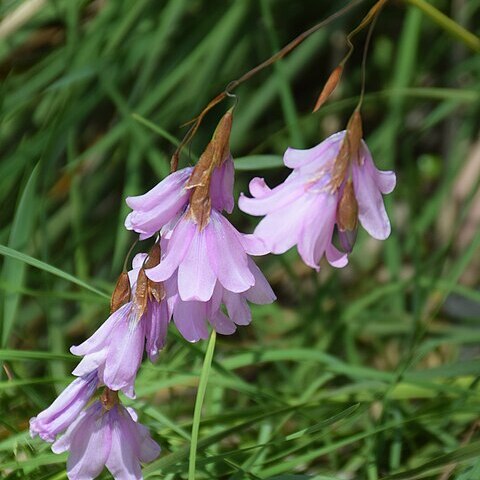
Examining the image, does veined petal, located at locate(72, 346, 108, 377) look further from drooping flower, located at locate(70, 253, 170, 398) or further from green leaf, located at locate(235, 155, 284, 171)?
green leaf, located at locate(235, 155, 284, 171)

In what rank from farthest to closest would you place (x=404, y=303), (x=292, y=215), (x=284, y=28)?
(x=284, y=28), (x=404, y=303), (x=292, y=215)

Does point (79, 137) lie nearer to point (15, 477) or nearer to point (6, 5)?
point (6, 5)

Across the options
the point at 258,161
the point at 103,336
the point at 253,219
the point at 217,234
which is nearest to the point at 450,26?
the point at 258,161

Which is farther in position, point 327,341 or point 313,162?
point 327,341

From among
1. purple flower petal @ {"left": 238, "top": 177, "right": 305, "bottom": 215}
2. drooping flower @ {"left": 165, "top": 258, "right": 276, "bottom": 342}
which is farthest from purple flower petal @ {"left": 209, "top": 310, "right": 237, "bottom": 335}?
purple flower petal @ {"left": 238, "top": 177, "right": 305, "bottom": 215}

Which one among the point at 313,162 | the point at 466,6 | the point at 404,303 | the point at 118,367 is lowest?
the point at 404,303

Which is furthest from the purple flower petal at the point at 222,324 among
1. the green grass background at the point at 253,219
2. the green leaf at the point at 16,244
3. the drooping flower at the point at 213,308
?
the green leaf at the point at 16,244

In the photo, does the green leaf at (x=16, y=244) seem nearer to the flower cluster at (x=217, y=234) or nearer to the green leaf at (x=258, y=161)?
the green leaf at (x=258, y=161)

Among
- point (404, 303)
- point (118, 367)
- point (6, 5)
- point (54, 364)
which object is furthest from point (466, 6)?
point (118, 367)
